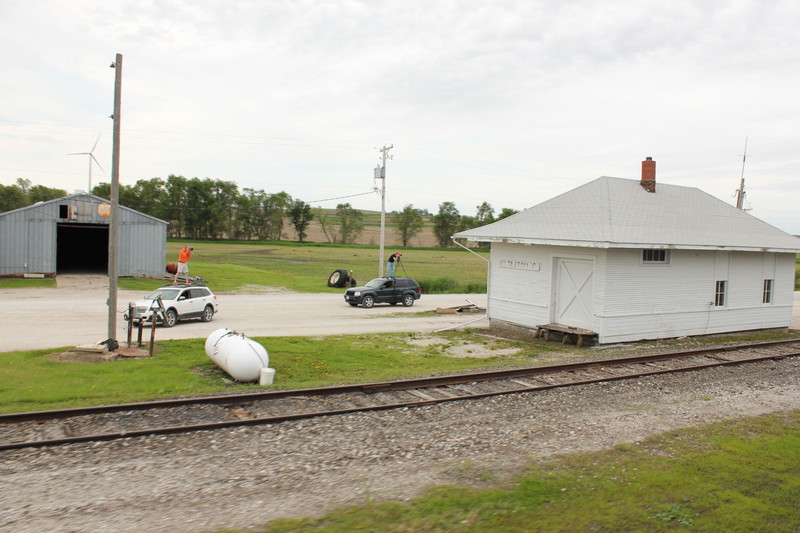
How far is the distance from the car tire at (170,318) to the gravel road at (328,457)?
13851 mm

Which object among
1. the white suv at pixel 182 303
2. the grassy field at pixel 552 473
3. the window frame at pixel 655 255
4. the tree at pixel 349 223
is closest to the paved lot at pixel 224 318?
the white suv at pixel 182 303

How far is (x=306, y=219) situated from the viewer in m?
104

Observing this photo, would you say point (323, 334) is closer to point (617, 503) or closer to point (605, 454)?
point (605, 454)

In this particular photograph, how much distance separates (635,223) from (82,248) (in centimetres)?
4709

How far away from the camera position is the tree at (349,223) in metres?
112

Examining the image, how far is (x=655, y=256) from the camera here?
19.9 meters

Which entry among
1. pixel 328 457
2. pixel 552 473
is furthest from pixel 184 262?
pixel 552 473

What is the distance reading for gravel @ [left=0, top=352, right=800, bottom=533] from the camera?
255 inches

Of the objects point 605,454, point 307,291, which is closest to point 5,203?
point 307,291

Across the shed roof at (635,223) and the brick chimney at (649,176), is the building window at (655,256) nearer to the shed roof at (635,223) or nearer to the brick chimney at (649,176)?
the shed roof at (635,223)

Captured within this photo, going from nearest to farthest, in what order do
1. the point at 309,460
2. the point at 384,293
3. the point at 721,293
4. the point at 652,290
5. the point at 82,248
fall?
the point at 309,460 < the point at 652,290 < the point at 721,293 < the point at 384,293 < the point at 82,248

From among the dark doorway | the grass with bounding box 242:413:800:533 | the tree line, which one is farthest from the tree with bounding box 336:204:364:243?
the grass with bounding box 242:413:800:533

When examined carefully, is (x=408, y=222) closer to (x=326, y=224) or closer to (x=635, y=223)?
(x=326, y=224)

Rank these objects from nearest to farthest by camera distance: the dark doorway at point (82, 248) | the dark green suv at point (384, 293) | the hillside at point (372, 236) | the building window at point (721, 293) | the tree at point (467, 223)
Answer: the building window at point (721, 293)
the dark green suv at point (384, 293)
the dark doorway at point (82, 248)
the hillside at point (372, 236)
the tree at point (467, 223)
